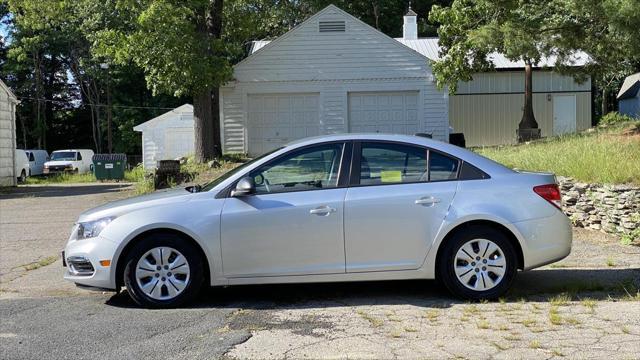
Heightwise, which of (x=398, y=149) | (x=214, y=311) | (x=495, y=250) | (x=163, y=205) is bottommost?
(x=214, y=311)

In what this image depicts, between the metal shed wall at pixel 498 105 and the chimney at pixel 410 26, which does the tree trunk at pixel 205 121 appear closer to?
the metal shed wall at pixel 498 105

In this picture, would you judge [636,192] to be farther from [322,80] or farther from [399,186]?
[322,80]

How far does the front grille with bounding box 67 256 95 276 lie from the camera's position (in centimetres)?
616

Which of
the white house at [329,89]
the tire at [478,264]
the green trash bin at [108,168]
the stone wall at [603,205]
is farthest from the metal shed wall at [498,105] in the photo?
the tire at [478,264]

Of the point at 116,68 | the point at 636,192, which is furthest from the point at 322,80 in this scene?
the point at 116,68

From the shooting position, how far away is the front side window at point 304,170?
6262 millimetres

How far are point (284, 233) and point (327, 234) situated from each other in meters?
0.40

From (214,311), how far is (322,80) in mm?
16970

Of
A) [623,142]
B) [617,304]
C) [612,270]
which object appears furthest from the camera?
[623,142]

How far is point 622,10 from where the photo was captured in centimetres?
1254

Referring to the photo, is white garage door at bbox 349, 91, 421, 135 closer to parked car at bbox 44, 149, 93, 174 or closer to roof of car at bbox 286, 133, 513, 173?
roof of car at bbox 286, 133, 513, 173

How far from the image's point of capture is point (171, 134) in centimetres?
3669

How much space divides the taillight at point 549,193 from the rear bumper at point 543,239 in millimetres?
109

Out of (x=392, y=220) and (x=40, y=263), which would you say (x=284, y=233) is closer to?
(x=392, y=220)
